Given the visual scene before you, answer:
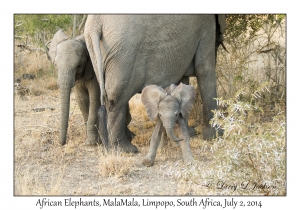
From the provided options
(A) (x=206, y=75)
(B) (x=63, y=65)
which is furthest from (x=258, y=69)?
(B) (x=63, y=65)

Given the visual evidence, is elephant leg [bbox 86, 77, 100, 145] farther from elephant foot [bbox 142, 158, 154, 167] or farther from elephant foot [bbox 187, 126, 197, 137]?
elephant foot [bbox 187, 126, 197, 137]

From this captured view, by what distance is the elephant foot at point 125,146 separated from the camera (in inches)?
251

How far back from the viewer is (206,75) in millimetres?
7102

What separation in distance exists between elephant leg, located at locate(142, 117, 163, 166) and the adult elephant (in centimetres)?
61

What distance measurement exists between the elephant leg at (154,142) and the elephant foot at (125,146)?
0.58 m

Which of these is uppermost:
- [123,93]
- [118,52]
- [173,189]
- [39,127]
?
[118,52]

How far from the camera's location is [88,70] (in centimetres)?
658

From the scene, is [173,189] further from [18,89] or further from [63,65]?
[18,89]

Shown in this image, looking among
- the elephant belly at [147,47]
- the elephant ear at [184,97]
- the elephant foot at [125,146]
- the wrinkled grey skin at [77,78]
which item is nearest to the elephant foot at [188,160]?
the elephant ear at [184,97]

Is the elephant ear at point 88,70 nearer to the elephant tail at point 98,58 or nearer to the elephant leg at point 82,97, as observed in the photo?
the elephant leg at point 82,97

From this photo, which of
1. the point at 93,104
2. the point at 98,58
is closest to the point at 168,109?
the point at 98,58

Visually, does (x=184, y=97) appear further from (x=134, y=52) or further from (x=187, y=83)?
(x=187, y=83)

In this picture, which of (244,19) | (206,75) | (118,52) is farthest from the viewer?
(244,19)

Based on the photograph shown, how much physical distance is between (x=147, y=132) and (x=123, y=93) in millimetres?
1698
